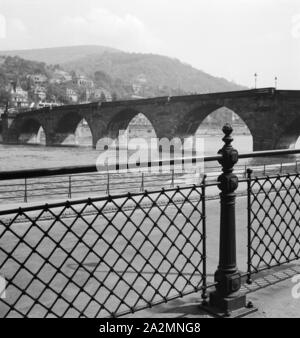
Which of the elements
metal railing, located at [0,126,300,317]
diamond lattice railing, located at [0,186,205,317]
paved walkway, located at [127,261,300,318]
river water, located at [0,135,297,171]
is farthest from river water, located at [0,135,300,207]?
paved walkway, located at [127,261,300,318]

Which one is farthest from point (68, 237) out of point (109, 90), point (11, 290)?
point (109, 90)

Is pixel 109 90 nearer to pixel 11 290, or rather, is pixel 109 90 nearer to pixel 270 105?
pixel 270 105

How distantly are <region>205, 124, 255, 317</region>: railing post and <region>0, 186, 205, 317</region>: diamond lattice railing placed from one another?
0.79 feet

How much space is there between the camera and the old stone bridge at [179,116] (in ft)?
120

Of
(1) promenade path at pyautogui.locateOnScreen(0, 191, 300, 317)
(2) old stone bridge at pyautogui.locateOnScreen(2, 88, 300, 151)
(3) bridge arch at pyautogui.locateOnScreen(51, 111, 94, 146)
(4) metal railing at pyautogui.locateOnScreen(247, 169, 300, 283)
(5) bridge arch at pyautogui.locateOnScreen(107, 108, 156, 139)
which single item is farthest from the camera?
(3) bridge arch at pyautogui.locateOnScreen(51, 111, 94, 146)

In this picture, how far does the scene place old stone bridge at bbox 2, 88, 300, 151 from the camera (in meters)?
36.4

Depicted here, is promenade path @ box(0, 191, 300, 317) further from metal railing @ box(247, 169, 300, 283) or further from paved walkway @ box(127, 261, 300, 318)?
metal railing @ box(247, 169, 300, 283)

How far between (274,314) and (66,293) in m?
2.13

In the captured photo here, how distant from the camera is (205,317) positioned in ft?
10.7

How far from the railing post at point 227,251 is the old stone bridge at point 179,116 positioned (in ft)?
112

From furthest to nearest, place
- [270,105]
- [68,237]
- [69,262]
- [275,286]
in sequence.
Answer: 1. [270,105]
2. [68,237]
3. [69,262]
4. [275,286]

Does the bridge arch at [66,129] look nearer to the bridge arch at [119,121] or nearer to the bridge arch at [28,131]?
the bridge arch at [119,121]

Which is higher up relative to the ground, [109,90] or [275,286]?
[109,90]
